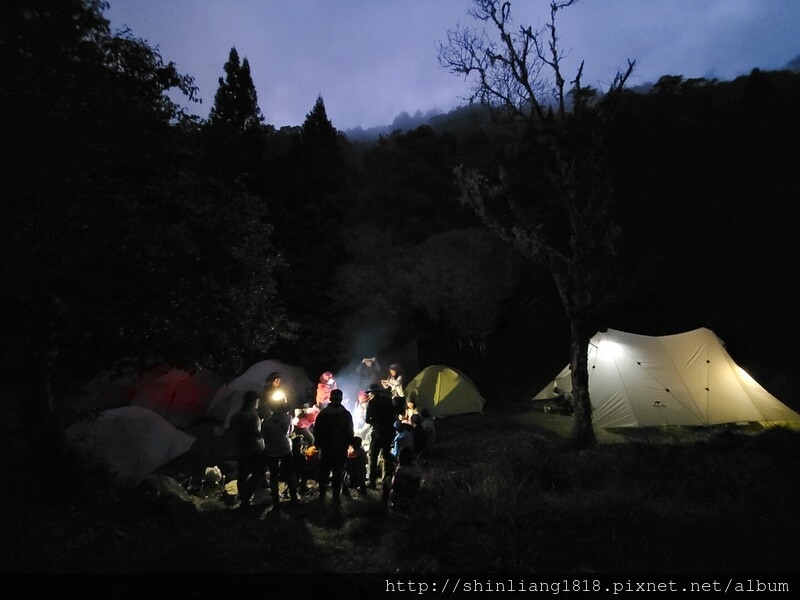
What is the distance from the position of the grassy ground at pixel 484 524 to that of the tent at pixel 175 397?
21.7ft

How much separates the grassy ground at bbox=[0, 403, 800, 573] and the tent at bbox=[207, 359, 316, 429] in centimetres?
583

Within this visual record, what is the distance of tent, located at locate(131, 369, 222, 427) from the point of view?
44.0 ft

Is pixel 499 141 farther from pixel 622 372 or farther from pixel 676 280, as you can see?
pixel 622 372

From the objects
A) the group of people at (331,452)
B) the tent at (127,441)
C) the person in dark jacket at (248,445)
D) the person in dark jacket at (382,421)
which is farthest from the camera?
the tent at (127,441)

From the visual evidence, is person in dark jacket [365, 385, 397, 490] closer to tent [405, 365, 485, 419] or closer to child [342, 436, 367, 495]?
child [342, 436, 367, 495]

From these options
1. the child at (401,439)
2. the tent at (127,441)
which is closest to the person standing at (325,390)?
the child at (401,439)

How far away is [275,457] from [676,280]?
63.3 ft

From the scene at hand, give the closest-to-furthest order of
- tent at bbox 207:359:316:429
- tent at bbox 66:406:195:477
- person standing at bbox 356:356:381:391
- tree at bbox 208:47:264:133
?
tent at bbox 66:406:195:477 < person standing at bbox 356:356:381:391 < tent at bbox 207:359:316:429 < tree at bbox 208:47:264:133

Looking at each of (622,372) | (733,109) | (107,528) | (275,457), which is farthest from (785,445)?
(733,109)

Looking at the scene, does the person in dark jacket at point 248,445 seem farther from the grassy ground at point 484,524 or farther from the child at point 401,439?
the child at point 401,439

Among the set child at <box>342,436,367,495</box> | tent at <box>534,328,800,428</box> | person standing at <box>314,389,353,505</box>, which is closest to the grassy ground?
child at <box>342,436,367,495</box>

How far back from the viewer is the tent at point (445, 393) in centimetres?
1332

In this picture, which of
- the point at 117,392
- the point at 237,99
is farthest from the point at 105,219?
the point at 237,99

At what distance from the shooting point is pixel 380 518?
5980mm
